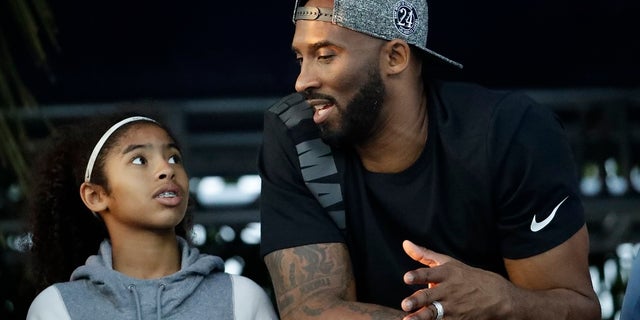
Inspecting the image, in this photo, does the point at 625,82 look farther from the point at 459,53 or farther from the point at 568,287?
the point at 568,287

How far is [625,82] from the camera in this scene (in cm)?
649

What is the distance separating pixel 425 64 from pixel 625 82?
3.12 metres

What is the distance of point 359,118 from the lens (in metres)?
3.35

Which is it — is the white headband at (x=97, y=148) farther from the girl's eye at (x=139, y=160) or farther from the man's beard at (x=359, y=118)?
the man's beard at (x=359, y=118)

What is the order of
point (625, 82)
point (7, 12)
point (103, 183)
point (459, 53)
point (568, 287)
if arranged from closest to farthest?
point (568, 287), point (103, 183), point (7, 12), point (459, 53), point (625, 82)

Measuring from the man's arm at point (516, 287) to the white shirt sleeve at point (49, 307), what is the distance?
839 millimetres

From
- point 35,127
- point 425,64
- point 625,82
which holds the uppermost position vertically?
point 425,64

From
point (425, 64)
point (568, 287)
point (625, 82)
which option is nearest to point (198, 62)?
point (625, 82)

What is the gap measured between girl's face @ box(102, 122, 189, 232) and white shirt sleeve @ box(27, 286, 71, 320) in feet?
0.87

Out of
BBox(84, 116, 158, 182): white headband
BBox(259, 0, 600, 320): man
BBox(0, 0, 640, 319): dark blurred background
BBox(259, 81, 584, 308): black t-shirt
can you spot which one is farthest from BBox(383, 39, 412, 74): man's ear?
BBox(0, 0, 640, 319): dark blurred background

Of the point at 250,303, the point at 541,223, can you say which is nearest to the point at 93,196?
the point at 250,303

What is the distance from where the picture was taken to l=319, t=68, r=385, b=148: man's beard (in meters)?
3.32

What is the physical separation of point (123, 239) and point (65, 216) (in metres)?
0.26

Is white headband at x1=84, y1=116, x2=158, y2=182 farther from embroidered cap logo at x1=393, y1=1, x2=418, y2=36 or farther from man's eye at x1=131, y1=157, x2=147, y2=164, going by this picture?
embroidered cap logo at x1=393, y1=1, x2=418, y2=36
